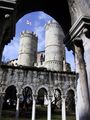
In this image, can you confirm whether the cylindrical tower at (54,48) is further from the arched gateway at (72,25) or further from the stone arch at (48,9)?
the arched gateway at (72,25)

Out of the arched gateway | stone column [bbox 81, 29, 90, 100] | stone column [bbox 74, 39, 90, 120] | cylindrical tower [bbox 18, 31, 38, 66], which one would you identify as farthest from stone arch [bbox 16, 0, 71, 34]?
cylindrical tower [bbox 18, 31, 38, 66]

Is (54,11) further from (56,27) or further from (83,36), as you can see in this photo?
(56,27)

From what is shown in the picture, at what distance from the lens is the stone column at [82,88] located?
401 centimetres

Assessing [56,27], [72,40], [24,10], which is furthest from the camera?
[56,27]

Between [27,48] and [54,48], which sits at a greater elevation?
[27,48]

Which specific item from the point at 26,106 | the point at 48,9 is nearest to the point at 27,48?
the point at 26,106

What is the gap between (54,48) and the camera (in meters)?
51.0

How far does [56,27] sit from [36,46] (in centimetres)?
1318

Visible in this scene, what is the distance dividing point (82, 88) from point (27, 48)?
56.8 meters

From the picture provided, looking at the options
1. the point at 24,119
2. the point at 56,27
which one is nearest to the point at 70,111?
the point at 24,119

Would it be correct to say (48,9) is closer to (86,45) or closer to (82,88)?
(86,45)

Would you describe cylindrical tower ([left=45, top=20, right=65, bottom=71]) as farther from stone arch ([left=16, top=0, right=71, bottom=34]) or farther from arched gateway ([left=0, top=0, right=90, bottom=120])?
arched gateway ([left=0, top=0, right=90, bottom=120])

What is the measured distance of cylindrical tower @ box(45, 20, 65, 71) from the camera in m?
50.3

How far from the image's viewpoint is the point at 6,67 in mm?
24359
